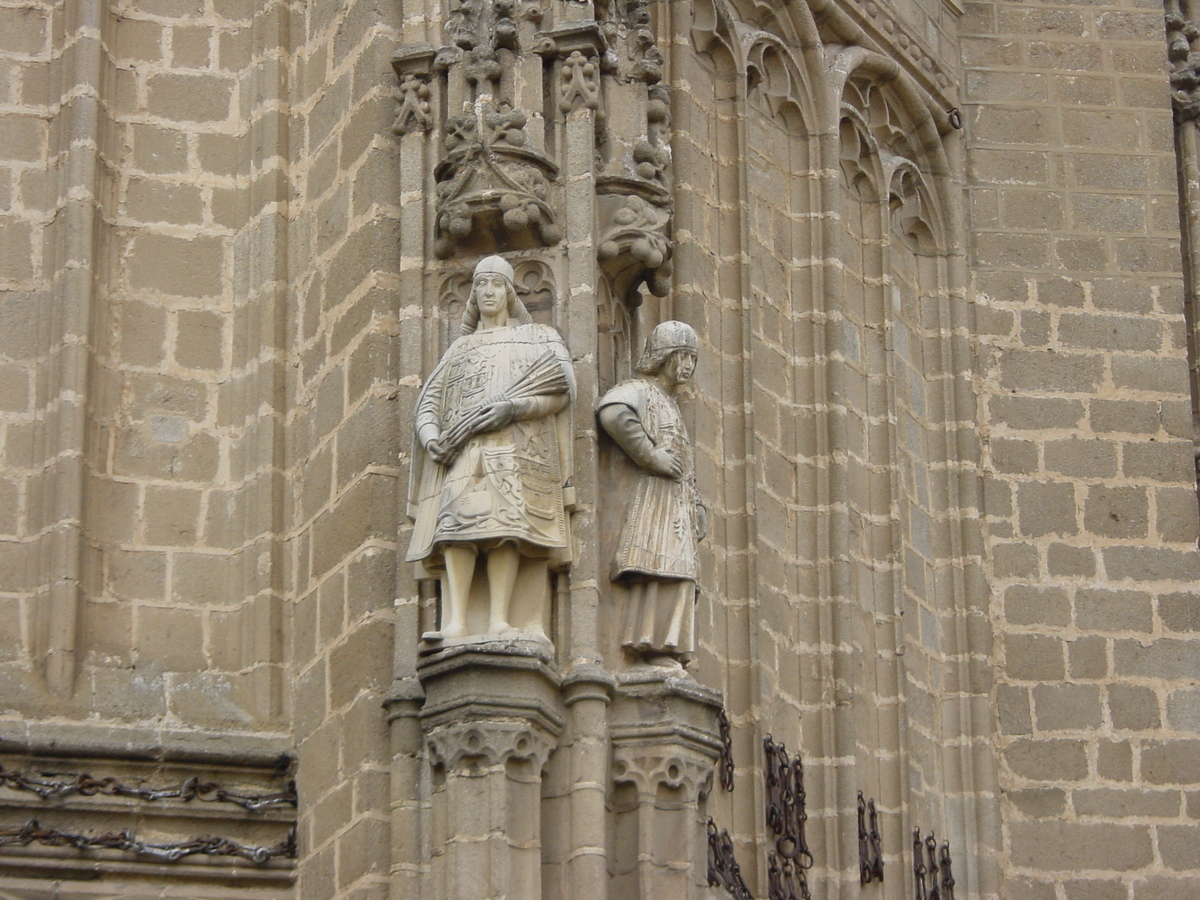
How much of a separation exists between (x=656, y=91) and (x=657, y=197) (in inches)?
26.4

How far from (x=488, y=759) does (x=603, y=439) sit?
1795mm

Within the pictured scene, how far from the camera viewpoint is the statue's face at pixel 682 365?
714 inches

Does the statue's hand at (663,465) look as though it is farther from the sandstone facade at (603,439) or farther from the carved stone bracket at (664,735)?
the carved stone bracket at (664,735)

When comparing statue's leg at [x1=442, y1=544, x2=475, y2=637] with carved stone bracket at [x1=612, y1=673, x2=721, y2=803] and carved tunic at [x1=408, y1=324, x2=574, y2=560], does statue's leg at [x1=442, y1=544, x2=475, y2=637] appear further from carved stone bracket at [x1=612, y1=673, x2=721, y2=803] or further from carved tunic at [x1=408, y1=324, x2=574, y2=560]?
carved stone bracket at [x1=612, y1=673, x2=721, y2=803]

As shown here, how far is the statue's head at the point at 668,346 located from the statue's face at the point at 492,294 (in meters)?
0.83

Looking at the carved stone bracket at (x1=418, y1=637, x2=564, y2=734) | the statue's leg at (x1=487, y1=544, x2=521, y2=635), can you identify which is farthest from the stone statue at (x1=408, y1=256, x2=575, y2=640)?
the carved stone bracket at (x1=418, y1=637, x2=564, y2=734)

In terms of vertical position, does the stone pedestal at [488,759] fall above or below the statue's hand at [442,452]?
below

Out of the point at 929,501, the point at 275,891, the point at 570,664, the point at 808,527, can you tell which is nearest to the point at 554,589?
the point at 570,664

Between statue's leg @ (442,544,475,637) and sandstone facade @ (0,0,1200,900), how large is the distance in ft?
0.68

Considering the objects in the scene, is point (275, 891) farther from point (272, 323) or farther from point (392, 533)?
point (272, 323)

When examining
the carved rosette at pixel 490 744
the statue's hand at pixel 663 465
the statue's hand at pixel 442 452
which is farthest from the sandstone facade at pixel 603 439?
the statue's hand at pixel 442 452

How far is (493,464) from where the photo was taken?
678 inches

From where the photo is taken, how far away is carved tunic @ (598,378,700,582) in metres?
17.5

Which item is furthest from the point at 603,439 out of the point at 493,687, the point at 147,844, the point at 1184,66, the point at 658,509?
the point at 1184,66
